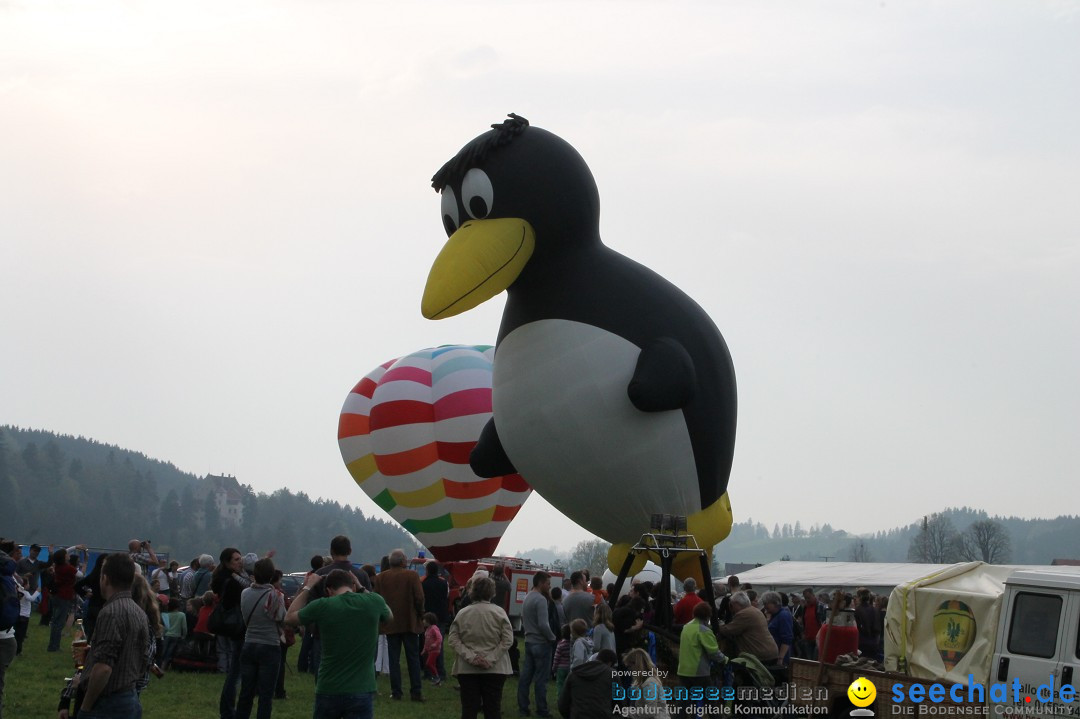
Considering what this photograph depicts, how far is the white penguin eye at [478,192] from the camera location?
896 cm

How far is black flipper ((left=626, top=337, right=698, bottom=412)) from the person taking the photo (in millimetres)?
8695

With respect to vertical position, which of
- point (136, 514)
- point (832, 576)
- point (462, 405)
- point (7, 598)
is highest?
point (462, 405)

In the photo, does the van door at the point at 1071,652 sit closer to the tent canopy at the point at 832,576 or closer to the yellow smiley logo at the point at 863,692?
the yellow smiley logo at the point at 863,692

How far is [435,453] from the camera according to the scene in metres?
15.9

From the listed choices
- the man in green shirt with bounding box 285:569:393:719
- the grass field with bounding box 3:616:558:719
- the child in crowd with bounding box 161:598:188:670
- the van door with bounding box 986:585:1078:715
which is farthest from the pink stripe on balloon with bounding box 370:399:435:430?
the man in green shirt with bounding box 285:569:393:719

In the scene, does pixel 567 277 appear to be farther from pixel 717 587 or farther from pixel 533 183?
pixel 717 587

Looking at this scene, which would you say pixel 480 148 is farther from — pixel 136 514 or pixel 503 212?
pixel 136 514

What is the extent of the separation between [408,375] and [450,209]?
7288 millimetres

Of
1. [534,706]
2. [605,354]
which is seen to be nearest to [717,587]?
[534,706]

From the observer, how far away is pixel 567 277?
9156 millimetres

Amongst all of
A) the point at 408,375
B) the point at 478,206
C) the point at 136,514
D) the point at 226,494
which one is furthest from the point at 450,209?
the point at 226,494

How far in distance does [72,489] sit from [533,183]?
91259mm

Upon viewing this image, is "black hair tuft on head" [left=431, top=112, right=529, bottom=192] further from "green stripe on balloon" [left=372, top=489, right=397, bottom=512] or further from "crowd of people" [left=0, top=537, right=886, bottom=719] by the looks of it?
"green stripe on balloon" [left=372, top=489, right=397, bottom=512]

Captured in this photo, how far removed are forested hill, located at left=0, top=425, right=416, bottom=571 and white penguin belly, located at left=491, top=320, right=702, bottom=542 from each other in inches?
2870
